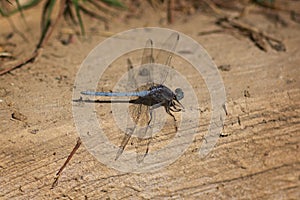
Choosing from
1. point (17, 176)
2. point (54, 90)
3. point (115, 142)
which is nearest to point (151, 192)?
point (115, 142)

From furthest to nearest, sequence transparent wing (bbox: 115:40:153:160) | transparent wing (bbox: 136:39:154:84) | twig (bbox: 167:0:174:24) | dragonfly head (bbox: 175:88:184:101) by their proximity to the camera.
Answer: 1. twig (bbox: 167:0:174:24)
2. transparent wing (bbox: 136:39:154:84)
3. dragonfly head (bbox: 175:88:184:101)
4. transparent wing (bbox: 115:40:153:160)

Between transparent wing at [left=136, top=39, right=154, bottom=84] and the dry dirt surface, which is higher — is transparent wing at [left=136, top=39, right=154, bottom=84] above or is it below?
above

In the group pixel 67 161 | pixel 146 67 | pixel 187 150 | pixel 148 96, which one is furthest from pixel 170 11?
pixel 67 161

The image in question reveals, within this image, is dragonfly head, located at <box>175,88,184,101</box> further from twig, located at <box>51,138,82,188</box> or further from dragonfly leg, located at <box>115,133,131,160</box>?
twig, located at <box>51,138,82,188</box>

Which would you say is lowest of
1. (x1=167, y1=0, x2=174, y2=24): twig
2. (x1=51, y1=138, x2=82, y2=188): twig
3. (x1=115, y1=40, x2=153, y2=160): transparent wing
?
(x1=51, y1=138, x2=82, y2=188): twig

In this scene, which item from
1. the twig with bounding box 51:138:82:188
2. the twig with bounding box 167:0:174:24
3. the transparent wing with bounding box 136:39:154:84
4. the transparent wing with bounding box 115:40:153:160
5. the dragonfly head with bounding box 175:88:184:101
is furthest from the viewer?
the twig with bounding box 167:0:174:24

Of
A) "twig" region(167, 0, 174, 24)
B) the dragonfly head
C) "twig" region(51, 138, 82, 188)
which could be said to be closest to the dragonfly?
the dragonfly head

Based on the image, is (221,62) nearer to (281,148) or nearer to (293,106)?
(293,106)
